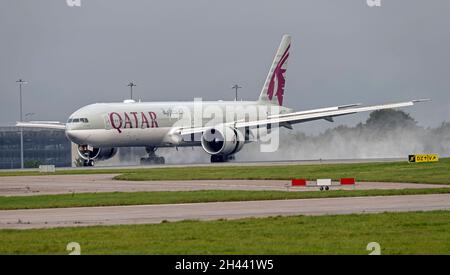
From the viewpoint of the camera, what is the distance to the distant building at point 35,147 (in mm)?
159625

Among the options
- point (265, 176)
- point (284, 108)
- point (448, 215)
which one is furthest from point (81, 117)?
point (448, 215)

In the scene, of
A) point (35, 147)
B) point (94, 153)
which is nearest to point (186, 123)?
point (94, 153)

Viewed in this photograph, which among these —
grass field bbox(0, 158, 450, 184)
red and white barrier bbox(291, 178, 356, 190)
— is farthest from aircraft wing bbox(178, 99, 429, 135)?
red and white barrier bbox(291, 178, 356, 190)

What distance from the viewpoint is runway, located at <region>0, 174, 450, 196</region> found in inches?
2178

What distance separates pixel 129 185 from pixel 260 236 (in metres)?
30.6

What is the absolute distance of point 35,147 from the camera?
16275cm

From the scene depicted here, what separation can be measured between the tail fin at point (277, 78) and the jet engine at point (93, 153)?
14.2 m

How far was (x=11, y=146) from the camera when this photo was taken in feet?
531

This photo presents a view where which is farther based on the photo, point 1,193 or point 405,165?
point 405,165

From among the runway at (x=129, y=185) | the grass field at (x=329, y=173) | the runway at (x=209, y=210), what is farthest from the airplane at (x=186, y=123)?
the runway at (x=209, y=210)

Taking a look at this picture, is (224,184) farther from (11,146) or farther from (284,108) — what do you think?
(11,146)

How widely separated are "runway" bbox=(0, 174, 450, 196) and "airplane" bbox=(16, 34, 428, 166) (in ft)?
70.4

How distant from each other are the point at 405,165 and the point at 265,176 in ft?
31.3

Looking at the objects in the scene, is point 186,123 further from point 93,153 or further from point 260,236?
point 260,236
